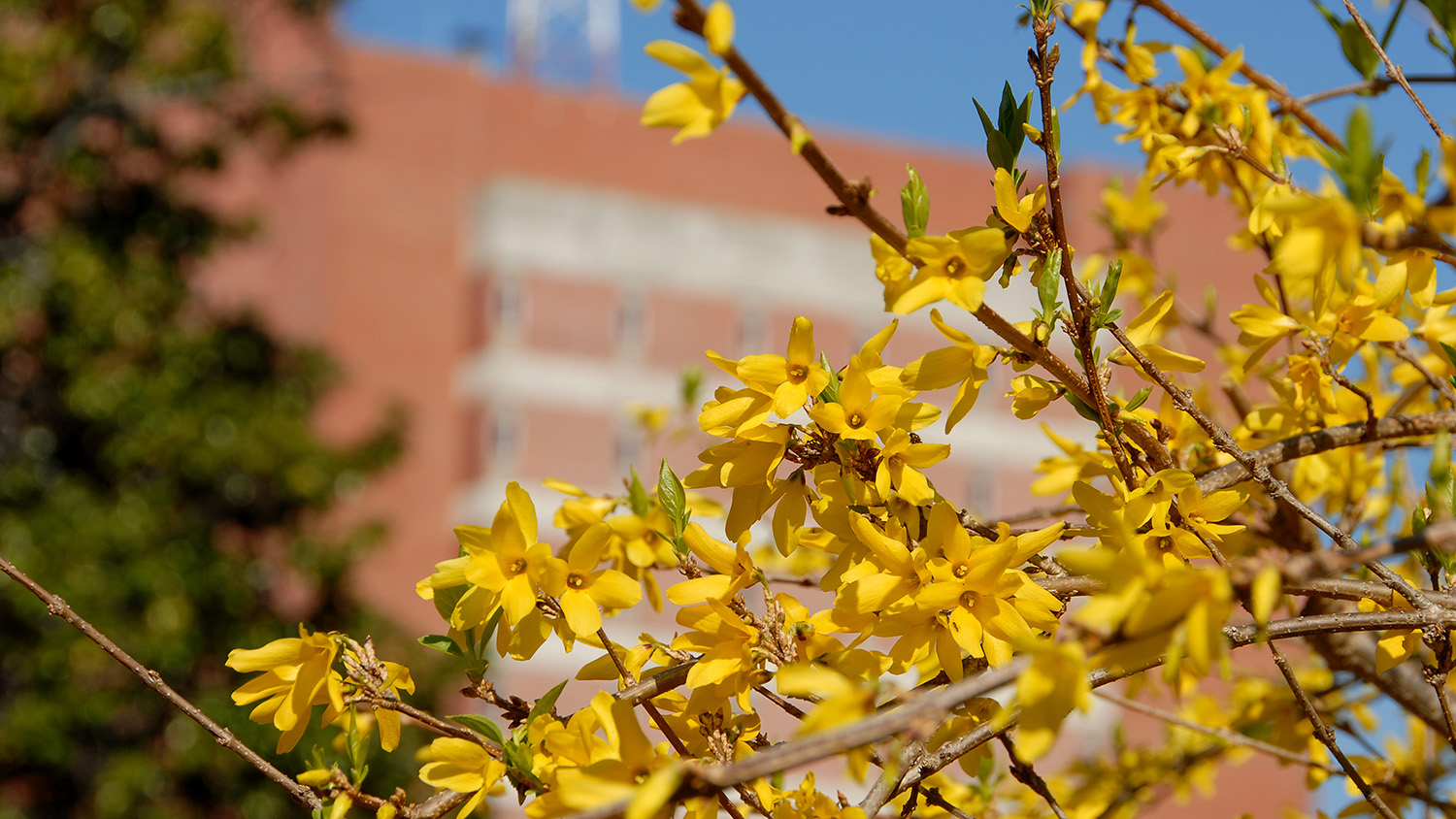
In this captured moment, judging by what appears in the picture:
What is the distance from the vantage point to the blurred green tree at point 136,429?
550 cm

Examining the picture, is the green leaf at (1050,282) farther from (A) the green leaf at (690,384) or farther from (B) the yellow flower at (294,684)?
(A) the green leaf at (690,384)

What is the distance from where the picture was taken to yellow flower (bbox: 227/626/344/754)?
0.98 meters

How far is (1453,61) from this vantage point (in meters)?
1.12

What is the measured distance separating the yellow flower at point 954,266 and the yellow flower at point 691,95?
16 cm

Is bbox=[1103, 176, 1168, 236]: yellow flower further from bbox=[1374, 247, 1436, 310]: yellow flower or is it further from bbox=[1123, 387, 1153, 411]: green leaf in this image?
bbox=[1123, 387, 1153, 411]: green leaf

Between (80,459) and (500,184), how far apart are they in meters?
7.41

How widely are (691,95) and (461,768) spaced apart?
570mm

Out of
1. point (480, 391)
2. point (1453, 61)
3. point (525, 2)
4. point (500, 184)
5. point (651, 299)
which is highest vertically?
point (525, 2)

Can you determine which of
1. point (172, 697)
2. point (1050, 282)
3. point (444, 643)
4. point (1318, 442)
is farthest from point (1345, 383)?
point (172, 697)

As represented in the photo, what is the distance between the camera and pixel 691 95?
2.36 feet

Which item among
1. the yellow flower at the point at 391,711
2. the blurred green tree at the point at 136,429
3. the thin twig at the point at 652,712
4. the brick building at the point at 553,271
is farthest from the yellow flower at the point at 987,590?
the brick building at the point at 553,271

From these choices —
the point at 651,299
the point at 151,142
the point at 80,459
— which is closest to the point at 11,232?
the point at 151,142

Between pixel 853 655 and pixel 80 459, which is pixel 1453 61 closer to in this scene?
pixel 853 655

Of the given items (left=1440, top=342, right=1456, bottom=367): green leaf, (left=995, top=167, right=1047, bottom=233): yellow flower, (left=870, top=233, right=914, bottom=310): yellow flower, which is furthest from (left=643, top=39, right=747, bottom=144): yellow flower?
(left=1440, top=342, right=1456, bottom=367): green leaf
